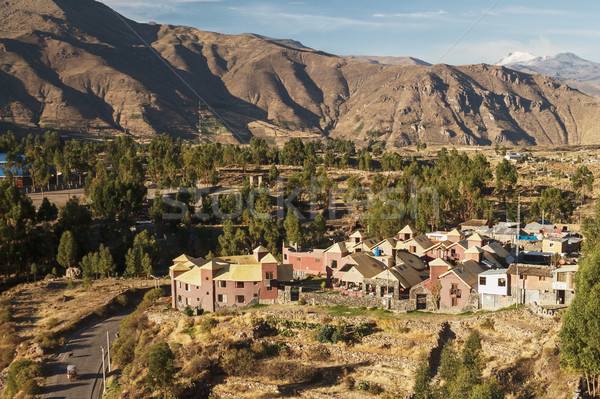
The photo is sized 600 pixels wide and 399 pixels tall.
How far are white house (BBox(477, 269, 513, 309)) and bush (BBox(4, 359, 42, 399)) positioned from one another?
27.7 metres

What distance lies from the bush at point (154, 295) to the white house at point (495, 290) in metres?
25.2

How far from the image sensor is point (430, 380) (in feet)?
94.6

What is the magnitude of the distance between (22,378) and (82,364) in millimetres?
3841

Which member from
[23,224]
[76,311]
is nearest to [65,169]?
[23,224]

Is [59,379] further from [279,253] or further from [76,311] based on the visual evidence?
[279,253]

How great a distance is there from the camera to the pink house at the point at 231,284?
4119cm

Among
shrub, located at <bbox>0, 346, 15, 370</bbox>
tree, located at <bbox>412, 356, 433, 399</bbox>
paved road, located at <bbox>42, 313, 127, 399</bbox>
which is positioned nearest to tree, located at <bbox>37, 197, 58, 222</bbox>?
paved road, located at <bbox>42, 313, 127, 399</bbox>

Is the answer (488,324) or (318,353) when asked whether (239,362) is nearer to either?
(318,353)

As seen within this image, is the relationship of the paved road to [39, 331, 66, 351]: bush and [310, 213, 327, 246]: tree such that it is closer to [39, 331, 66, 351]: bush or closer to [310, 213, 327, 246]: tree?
[39, 331, 66, 351]: bush

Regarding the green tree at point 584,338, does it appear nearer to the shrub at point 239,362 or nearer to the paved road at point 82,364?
the shrub at point 239,362

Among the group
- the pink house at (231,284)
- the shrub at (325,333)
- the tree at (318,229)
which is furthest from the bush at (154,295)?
the tree at (318,229)

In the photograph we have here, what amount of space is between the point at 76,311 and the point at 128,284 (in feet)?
26.0

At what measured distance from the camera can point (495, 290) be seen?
36.8 m

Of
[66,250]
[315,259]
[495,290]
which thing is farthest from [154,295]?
[495,290]
